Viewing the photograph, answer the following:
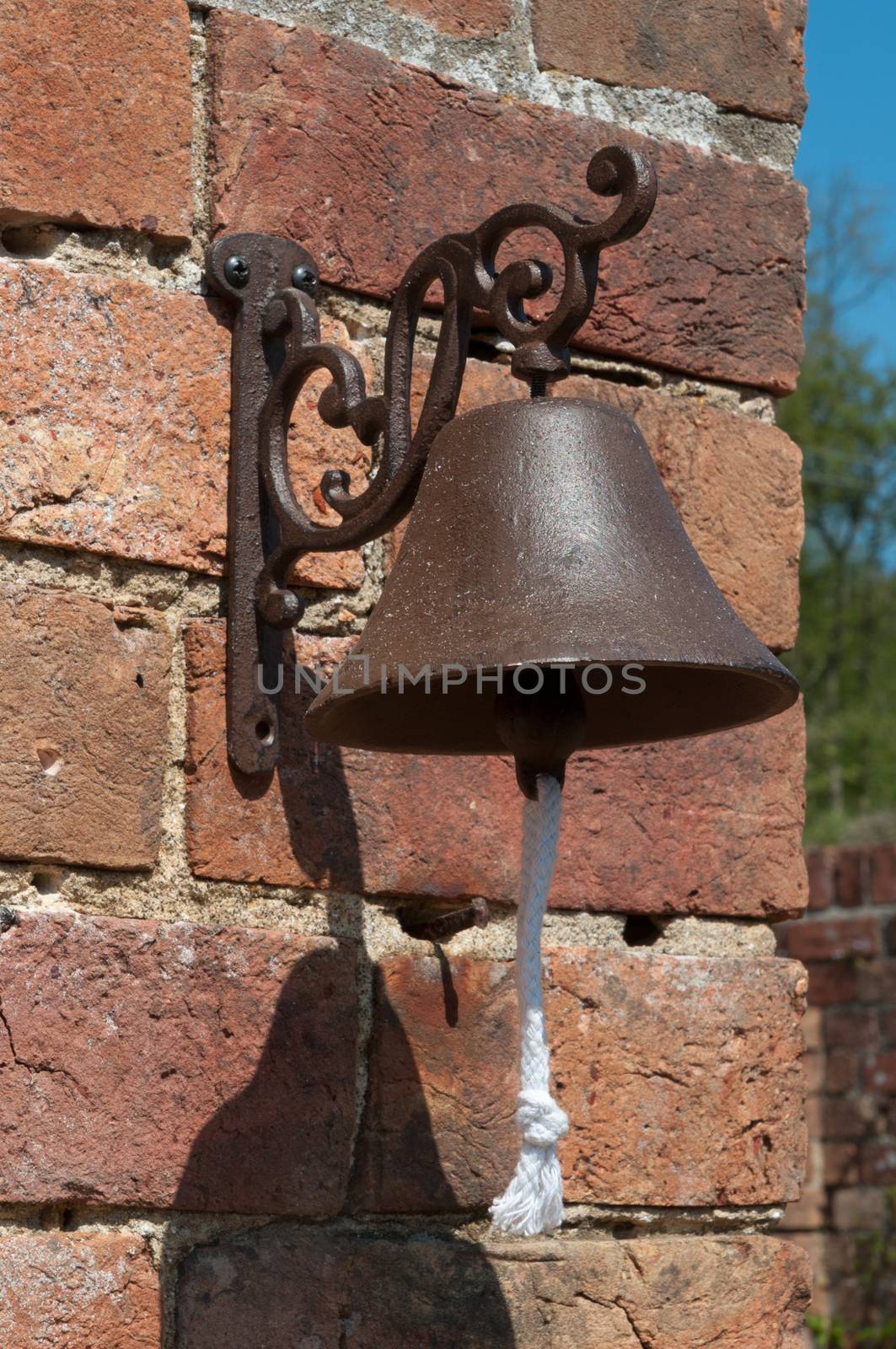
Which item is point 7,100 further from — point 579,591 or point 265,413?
point 579,591

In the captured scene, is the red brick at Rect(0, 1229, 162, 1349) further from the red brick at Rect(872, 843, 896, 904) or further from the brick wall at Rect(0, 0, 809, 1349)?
the red brick at Rect(872, 843, 896, 904)

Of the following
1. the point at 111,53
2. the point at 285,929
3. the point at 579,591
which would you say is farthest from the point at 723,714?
the point at 111,53

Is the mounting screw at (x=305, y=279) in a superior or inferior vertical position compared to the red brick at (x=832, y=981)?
superior

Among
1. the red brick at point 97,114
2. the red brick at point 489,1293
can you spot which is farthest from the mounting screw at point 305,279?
the red brick at point 489,1293

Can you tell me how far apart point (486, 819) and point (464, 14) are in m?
0.84

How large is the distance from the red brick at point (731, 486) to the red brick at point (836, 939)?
12.7 ft

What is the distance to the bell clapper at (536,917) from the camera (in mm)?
1462

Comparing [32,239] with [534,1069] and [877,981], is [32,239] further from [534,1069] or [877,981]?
[877,981]

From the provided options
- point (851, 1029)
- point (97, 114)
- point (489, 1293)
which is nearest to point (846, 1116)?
point (851, 1029)

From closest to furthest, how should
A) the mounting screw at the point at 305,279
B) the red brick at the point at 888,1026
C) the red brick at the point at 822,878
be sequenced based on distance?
the mounting screw at the point at 305,279, the red brick at the point at 888,1026, the red brick at the point at 822,878

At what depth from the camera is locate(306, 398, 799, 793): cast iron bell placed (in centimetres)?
143

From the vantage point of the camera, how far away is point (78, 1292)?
5.01 feet

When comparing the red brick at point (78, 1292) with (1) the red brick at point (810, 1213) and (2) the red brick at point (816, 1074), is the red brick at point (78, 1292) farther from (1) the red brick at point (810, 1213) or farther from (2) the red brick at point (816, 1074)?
(1) the red brick at point (810, 1213)

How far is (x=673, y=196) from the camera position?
204cm
